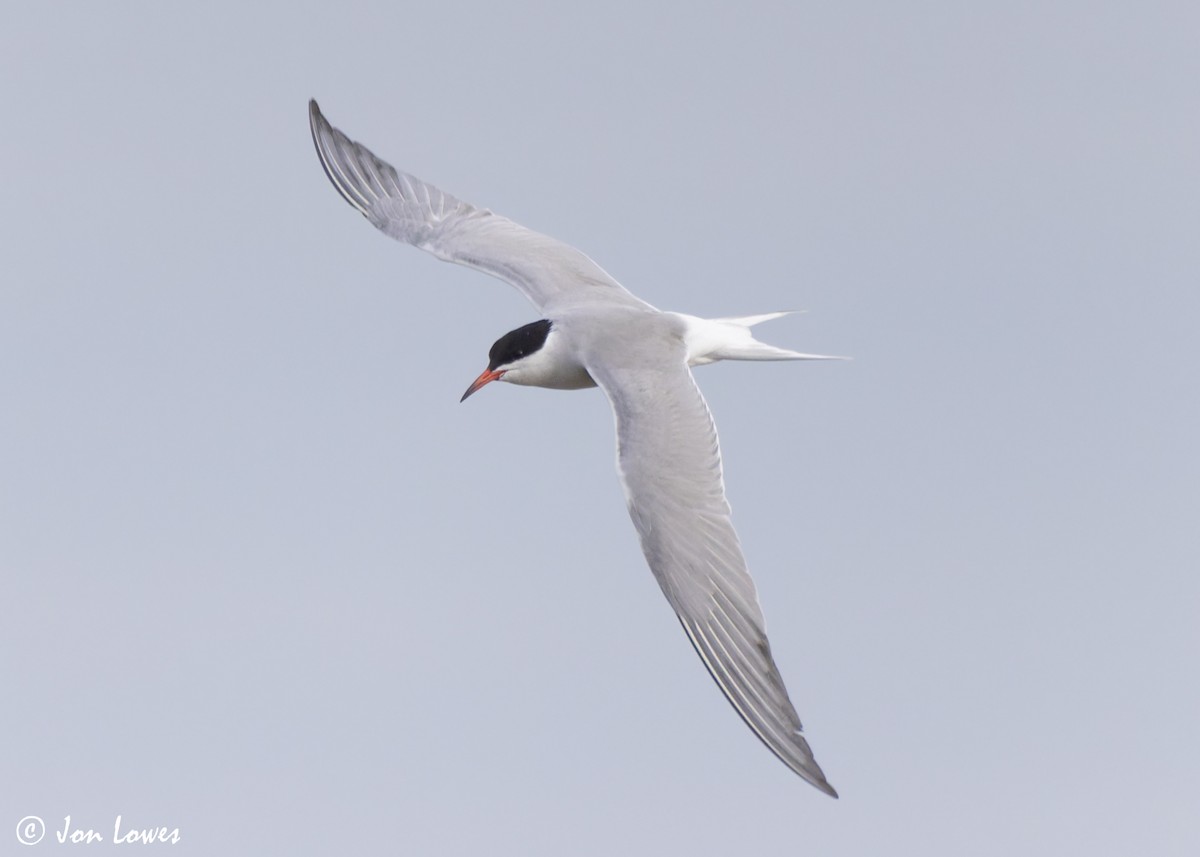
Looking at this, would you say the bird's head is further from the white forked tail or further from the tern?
the white forked tail

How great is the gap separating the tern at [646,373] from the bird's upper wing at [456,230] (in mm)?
10

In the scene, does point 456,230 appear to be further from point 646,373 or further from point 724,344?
point 646,373

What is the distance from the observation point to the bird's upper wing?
1072 centimetres

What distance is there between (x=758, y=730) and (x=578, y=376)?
2855 millimetres

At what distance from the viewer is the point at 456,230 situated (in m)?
11.4

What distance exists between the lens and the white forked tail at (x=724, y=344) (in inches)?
391

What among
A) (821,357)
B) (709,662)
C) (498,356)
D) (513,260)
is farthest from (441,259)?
(709,662)

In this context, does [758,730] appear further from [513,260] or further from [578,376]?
[513,260]

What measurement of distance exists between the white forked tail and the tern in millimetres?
10

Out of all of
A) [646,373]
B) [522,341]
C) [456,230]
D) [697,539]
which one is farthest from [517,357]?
[697,539]

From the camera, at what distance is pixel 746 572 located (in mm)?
8273

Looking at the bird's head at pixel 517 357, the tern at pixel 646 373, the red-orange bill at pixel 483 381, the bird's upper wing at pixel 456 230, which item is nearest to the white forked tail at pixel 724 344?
the tern at pixel 646 373

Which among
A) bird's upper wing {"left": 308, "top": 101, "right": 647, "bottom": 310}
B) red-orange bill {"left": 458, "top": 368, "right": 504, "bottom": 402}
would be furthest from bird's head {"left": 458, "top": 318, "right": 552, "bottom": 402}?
bird's upper wing {"left": 308, "top": 101, "right": 647, "bottom": 310}

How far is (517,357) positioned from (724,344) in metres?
1.33
